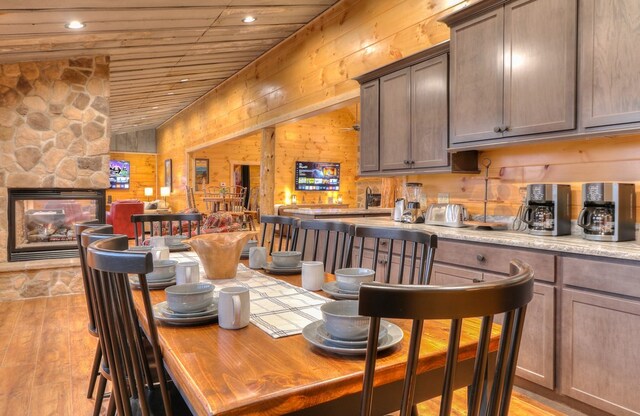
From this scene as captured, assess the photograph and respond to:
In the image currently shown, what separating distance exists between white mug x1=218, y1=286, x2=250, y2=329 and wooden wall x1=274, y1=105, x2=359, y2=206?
918 cm

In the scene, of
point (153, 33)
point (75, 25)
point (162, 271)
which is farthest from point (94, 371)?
point (153, 33)

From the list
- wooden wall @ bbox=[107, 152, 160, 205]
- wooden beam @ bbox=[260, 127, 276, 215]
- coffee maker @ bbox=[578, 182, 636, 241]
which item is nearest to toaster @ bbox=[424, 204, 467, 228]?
coffee maker @ bbox=[578, 182, 636, 241]

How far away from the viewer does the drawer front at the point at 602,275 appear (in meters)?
1.89

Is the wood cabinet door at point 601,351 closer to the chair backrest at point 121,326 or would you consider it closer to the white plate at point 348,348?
the white plate at point 348,348

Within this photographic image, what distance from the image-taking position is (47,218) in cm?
511

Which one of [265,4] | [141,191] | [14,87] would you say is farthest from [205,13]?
[141,191]

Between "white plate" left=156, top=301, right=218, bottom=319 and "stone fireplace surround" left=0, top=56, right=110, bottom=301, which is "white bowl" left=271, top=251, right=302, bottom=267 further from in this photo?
"stone fireplace surround" left=0, top=56, right=110, bottom=301

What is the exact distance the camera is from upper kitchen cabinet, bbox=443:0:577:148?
242 centimetres

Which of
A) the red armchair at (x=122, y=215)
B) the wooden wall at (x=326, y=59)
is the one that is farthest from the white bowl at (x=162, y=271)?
the red armchair at (x=122, y=215)

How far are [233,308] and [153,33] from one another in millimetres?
4300

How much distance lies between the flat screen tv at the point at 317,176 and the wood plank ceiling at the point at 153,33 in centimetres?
354

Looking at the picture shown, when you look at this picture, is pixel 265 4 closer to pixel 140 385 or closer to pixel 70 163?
pixel 70 163

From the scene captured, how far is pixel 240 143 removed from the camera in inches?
483

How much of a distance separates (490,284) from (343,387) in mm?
393
